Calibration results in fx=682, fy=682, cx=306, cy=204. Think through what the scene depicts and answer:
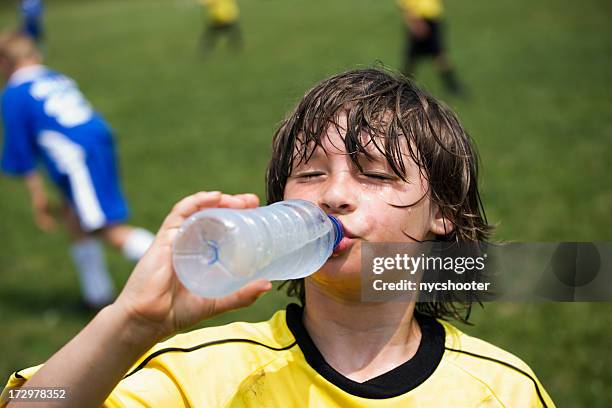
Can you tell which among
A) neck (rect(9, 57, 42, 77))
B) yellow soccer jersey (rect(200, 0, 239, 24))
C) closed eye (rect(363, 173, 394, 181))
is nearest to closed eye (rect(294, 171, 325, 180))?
closed eye (rect(363, 173, 394, 181))

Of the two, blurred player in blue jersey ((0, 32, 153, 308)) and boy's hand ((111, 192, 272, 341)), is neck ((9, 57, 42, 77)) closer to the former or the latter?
blurred player in blue jersey ((0, 32, 153, 308))

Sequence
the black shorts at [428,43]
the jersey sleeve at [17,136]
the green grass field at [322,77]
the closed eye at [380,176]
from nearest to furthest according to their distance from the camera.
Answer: the closed eye at [380,176], the green grass field at [322,77], the jersey sleeve at [17,136], the black shorts at [428,43]

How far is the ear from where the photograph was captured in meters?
2.01

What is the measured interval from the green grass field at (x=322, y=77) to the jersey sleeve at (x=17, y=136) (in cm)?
112

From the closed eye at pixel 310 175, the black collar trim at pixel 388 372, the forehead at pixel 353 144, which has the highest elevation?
the forehead at pixel 353 144

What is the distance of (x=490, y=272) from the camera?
92.2 inches

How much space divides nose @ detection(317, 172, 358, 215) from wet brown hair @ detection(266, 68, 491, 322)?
0.07 m

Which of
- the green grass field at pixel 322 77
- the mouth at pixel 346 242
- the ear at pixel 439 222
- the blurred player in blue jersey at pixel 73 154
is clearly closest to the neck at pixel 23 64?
the blurred player in blue jersey at pixel 73 154

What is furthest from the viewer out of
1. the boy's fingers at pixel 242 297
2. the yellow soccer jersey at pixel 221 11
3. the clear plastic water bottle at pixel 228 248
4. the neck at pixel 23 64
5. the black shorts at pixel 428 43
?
the yellow soccer jersey at pixel 221 11

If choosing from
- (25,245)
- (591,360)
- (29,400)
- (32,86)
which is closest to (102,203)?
(32,86)

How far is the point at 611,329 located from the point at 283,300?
2.22m

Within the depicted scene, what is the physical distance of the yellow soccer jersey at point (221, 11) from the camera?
20.4 metres

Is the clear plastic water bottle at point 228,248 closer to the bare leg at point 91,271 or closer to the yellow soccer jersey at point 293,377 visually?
the yellow soccer jersey at point 293,377

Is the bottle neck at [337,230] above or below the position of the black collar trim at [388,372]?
above
